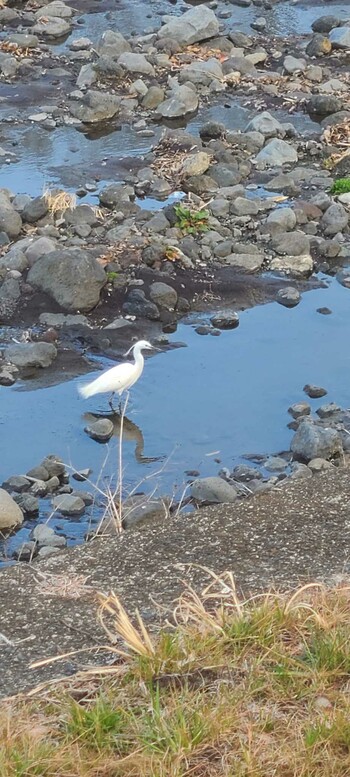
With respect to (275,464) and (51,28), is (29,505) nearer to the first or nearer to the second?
A: (275,464)

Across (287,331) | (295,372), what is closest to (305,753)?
(295,372)

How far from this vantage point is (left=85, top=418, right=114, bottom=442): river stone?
8227mm

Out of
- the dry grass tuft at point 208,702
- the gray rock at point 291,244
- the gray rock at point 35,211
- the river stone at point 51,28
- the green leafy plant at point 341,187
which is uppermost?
the dry grass tuft at point 208,702

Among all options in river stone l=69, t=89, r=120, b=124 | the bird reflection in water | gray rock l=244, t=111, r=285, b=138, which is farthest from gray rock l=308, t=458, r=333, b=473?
river stone l=69, t=89, r=120, b=124

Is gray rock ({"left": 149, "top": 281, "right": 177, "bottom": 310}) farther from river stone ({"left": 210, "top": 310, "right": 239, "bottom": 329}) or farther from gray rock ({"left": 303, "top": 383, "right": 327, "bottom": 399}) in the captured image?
gray rock ({"left": 303, "top": 383, "right": 327, "bottom": 399})

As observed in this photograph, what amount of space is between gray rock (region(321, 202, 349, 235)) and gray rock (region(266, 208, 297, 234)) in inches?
12.2

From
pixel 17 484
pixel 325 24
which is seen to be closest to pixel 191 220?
pixel 17 484

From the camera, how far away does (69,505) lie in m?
7.27

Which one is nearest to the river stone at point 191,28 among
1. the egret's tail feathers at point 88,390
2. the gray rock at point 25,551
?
the egret's tail feathers at point 88,390

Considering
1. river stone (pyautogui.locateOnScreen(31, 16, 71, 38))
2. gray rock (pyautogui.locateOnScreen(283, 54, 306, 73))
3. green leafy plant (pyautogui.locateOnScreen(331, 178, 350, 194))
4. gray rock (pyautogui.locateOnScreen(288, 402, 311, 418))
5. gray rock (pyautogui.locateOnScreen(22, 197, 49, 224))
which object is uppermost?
gray rock (pyautogui.locateOnScreen(22, 197, 49, 224))

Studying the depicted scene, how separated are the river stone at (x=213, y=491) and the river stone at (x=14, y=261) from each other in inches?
130

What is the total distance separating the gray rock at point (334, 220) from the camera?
36.6 feet

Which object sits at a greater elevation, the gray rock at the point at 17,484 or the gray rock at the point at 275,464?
the gray rock at the point at 17,484

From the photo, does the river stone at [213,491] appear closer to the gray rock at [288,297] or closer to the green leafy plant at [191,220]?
the gray rock at [288,297]
